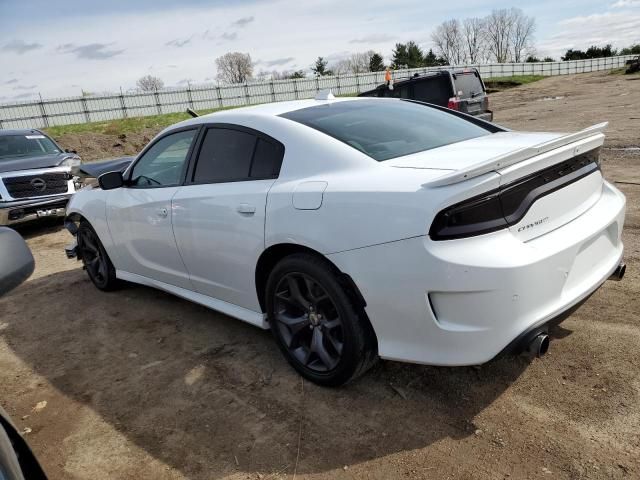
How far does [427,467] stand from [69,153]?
9.72m

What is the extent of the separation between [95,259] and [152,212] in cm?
161

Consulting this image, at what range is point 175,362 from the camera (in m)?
3.57

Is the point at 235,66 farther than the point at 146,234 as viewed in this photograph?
Yes

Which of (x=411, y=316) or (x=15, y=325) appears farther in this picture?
(x=15, y=325)

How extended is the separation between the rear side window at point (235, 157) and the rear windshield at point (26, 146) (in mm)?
7619

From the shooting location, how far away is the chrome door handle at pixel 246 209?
10.1 ft

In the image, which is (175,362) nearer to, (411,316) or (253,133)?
(253,133)

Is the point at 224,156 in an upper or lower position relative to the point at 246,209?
upper

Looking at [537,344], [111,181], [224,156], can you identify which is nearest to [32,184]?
[111,181]

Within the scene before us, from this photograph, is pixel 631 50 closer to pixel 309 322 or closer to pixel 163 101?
pixel 163 101

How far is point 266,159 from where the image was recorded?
10.5 feet

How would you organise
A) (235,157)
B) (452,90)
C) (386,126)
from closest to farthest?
(386,126) < (235,157) < (452,90)

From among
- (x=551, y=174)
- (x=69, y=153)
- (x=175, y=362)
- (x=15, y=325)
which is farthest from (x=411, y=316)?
(x=69, y=153)

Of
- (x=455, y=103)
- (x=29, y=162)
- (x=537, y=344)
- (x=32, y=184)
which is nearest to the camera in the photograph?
(x=537, y=344)
